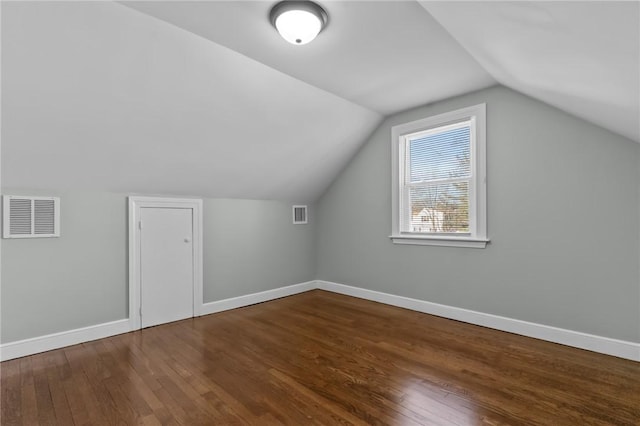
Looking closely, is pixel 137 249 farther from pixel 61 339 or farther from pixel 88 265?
pixel 61 339

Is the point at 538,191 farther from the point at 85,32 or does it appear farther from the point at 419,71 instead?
the point at 85,32

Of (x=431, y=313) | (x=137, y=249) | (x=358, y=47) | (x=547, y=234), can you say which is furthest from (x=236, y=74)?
(x=431, y=313)

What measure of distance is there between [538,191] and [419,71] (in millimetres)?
1614

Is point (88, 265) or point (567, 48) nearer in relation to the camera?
point (567, 48)

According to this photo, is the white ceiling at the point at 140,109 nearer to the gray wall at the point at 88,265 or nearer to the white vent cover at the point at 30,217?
the white vent cover at the point at 30,217

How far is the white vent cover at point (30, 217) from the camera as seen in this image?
2592 millimetres

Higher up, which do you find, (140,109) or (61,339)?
(140,109)

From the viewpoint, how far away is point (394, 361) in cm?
250

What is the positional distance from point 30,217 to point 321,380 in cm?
280

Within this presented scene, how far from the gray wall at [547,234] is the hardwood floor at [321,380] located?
0.38m

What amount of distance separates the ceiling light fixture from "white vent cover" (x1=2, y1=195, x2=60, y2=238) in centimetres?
252

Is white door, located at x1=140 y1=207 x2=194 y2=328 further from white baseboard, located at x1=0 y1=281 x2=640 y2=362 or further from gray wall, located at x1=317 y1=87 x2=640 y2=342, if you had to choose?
gray wall, located at x1=317 y1=87 x2=640 y2=342

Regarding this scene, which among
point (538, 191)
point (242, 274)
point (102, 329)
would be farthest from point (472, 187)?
point (102, 329)

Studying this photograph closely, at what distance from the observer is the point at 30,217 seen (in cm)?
269
